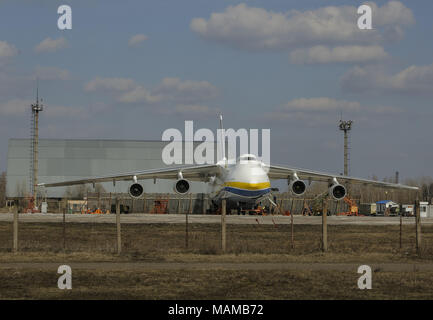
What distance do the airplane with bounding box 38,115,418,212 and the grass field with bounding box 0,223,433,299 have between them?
13.3 metres

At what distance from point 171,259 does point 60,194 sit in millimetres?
55904

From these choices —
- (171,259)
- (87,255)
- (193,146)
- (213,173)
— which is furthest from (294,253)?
(193,146)

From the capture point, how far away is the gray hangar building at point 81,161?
71188 mm

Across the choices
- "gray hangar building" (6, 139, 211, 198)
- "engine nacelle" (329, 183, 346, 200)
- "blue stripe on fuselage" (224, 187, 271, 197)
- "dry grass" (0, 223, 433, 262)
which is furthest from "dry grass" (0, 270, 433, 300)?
"gray hangar building" (6, 139, 211, 198)

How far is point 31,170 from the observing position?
2790 inches

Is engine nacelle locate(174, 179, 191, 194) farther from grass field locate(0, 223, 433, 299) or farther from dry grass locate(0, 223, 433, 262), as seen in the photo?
grass field locate(0, 223, 433, 299)

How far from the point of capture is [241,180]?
44.6m

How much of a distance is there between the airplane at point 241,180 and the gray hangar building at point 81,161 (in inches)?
840

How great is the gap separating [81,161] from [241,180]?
1276 inches

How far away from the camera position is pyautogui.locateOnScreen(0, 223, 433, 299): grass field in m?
12.6

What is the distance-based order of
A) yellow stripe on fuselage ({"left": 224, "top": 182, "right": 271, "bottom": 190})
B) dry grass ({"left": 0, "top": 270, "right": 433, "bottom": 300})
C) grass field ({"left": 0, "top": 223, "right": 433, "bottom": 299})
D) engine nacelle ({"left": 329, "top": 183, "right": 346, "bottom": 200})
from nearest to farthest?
dry grass ({"left": 0, "top": 270, "right": 433, "bottom": 300})
grass field ({"left": 0, "top": 223, "right": 433, "bottom": 299})
engine nacelle ({"left": 329, "top": 183, "right": 346, "bottom": 200})
yellow stripe on fuselage ({"left": 224, "top": 182, "right": 271, "bottom": 190})

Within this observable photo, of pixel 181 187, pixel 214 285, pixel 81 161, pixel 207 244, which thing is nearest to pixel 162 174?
pixel 181 187

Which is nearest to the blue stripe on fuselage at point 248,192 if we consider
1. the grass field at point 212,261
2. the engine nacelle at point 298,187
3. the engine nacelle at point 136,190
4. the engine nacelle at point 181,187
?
the engine nacelle at point 298,187
